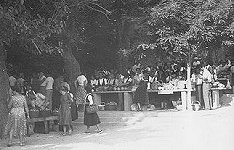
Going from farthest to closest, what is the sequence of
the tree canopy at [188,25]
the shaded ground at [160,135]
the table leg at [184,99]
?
the table leg at [184,99] → the tree canopy at [188,25] → the shaded ground at [160,135]

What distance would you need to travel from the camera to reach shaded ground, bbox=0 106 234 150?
10.7 meters

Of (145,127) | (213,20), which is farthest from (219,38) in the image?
(145,127)

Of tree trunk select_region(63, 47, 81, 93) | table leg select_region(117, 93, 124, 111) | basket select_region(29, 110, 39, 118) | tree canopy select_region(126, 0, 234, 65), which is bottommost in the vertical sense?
basket select_region(29, 110, 39, 118)

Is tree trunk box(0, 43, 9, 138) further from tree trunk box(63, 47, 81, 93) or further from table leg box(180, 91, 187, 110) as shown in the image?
table leg box(180, 91, 187, 110)

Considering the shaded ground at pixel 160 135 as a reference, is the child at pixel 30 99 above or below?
above

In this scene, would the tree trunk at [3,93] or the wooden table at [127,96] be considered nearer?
the tree trunk at [3,93]

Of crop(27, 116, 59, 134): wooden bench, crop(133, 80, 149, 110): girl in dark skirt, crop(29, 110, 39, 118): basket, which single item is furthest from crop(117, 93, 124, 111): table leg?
crop(29, 110, 39, 118): basket

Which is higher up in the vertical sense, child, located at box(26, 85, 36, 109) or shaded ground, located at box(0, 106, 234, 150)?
child, located at box(26, 85, 36, 109)

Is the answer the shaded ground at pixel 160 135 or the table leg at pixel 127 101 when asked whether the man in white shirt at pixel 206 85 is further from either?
the table leg at pixel 127 101

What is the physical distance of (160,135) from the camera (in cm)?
1255

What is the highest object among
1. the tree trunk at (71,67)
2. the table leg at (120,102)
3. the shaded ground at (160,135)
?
the tree trunk at (71,67)

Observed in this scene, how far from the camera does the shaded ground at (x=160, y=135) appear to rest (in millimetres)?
10732

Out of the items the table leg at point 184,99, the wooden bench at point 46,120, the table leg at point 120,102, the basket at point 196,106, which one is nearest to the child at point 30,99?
the wooden bench at point 46,120

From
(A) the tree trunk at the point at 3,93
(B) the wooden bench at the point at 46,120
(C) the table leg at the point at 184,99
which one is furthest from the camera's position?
(C) the table leg at the point at 184,99
